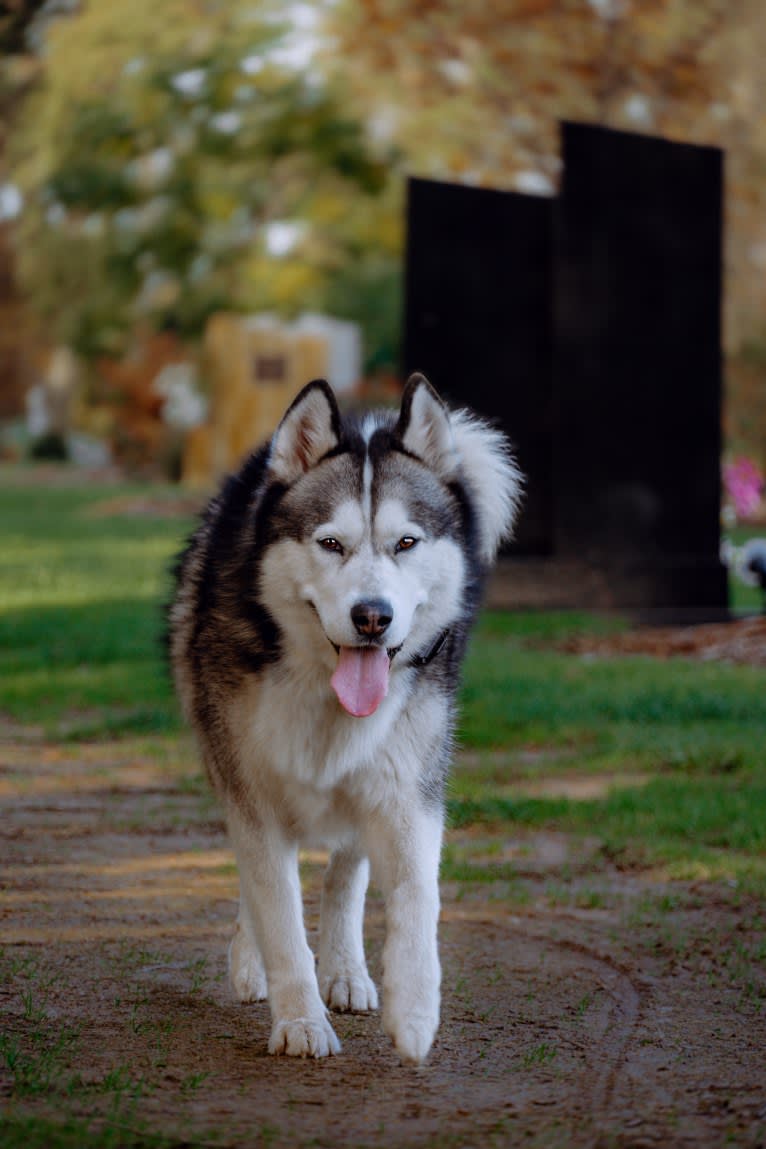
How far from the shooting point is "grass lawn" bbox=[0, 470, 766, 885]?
7363 mm

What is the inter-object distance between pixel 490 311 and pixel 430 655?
10.9m

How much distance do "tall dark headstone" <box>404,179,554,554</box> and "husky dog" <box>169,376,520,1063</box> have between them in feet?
33.3

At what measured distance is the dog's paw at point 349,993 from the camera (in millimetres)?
4914

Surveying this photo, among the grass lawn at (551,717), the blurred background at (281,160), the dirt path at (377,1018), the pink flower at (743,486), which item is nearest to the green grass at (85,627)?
the grass lawn at (551,717)

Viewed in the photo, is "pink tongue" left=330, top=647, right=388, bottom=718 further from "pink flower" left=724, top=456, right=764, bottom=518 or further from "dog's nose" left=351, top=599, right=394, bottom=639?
"pink flower" left=724, top=456, right=764, bottom=518

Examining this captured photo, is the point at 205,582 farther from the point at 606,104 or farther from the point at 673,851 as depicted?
the point at 606,104

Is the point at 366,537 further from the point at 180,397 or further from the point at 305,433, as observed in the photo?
the point at 180,397

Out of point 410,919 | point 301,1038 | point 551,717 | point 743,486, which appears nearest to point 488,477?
point 410,919

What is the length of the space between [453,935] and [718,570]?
369 inches

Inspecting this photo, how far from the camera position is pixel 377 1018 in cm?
486

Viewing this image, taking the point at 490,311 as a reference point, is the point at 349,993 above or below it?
below

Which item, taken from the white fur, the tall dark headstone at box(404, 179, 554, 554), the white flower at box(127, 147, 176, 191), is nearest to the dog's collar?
the white fur

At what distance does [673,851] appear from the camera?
682 centimetres

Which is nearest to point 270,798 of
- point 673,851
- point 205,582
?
point 205,582
